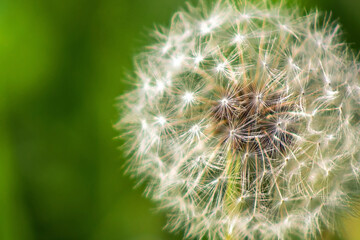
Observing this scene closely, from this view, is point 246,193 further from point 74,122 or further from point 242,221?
point 74,122

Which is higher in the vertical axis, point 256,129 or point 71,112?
point 71,112

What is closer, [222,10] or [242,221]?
[242,221]

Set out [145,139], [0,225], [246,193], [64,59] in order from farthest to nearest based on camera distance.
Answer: [64,59] → [0,225] → [145,139] → [246,193]

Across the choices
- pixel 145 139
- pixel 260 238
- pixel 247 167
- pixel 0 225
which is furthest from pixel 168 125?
pixel 0 225

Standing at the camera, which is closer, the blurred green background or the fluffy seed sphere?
the fluffy seed sphere

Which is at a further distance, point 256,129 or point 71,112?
point 71,112
